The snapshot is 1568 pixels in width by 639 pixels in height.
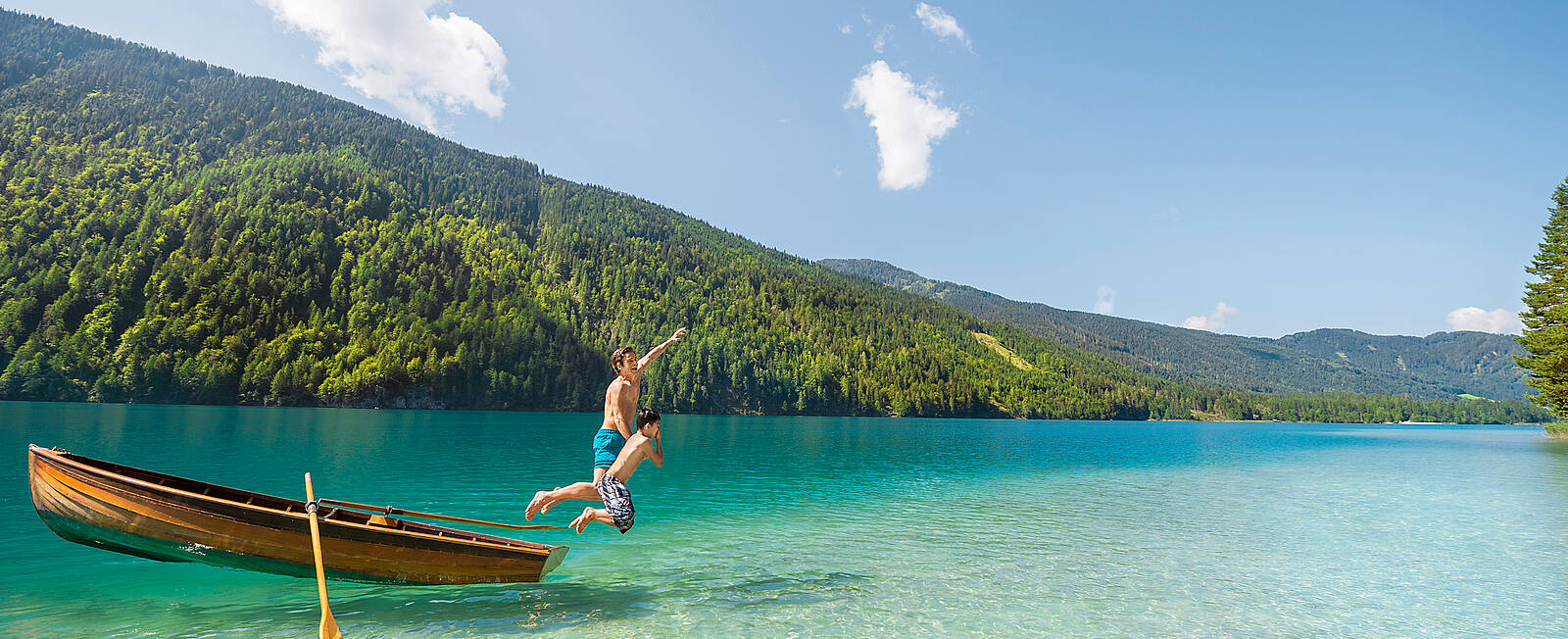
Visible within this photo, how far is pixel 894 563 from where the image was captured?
17328mm

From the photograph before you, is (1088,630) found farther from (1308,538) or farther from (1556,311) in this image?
(1556,311)

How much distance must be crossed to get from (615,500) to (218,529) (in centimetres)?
764

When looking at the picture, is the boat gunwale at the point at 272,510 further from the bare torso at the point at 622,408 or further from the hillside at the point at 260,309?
the hillside at the point at 260,309

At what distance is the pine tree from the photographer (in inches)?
2095

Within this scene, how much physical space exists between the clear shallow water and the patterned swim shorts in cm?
298

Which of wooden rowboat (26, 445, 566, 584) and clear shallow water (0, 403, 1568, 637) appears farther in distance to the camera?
clear shallow water (0, 403, 1568, 637)

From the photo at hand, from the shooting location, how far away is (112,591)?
1303 cm

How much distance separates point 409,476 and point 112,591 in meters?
20.8

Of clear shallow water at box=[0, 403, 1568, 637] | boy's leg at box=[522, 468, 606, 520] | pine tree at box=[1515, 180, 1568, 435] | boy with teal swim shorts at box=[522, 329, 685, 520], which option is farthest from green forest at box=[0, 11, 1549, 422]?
boy with teal swim shorts at box=[522, 329, 685, 520]

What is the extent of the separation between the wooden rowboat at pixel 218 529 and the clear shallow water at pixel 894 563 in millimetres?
951

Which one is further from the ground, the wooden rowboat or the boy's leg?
the boy's leg

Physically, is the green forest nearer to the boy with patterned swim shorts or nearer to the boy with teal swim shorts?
the boy with teal swim shorts

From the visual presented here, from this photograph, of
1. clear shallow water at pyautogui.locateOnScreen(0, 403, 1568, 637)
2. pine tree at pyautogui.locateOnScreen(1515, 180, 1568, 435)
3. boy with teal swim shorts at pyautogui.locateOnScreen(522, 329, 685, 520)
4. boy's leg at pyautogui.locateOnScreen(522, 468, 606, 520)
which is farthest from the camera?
pine tree at pyautogui.locateOnScreen(1515, 180, 1568, 435)

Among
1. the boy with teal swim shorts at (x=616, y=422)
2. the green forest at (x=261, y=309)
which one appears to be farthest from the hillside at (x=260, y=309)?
the boy with teal swim shorts at (x=616, y=422)
